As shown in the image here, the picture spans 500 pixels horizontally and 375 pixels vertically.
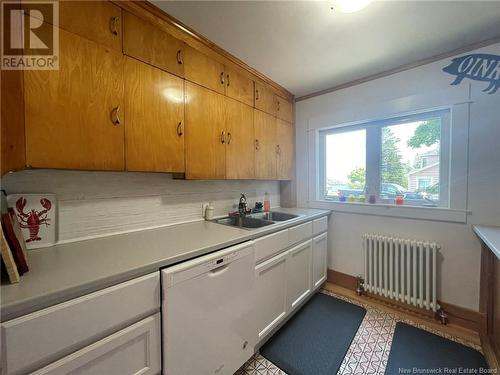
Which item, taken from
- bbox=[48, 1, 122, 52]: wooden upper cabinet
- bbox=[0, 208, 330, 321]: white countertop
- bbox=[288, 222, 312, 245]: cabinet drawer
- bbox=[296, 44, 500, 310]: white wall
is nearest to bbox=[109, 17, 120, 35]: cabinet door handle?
bbox=[48, 1, 122, 52]: wooden upper cabinet

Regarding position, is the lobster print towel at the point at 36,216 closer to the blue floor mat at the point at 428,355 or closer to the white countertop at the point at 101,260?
the white countertop at the point at 101,260

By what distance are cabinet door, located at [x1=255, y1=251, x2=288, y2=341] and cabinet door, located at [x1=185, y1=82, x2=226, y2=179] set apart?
81 cm

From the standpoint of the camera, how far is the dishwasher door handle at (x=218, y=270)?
1.10 m

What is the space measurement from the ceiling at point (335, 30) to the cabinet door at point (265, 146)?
49 cm

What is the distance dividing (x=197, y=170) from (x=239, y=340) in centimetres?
115

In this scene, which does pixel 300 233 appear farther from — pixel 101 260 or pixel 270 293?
pixel 101 260

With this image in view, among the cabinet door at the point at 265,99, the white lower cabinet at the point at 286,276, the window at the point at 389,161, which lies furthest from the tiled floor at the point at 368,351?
the cabinet door at the point at 265,99

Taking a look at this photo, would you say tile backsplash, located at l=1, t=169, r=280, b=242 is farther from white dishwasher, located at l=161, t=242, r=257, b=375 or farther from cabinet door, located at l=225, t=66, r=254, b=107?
cabinet door, located at l=225, t=66, r=254, b=107

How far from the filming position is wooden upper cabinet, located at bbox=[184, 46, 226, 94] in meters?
1.46

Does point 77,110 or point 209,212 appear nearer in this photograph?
point 77,110

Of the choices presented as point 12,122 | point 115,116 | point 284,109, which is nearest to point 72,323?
point 12,122

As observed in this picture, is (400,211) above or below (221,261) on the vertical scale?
above

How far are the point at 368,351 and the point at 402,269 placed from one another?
0.78m

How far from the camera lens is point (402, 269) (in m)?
1.85
